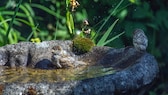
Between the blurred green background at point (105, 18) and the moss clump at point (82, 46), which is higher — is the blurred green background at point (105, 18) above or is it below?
above

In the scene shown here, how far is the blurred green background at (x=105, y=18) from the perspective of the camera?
223 inches

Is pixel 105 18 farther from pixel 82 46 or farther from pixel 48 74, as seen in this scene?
pixel 48 74

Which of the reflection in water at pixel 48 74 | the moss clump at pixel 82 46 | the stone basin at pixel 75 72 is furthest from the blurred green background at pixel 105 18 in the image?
the reflection in water at pixel 48 74

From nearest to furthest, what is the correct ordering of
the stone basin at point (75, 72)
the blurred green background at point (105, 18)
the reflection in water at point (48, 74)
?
the stone basin at point (75, 72) < the reflection in water at point (48, 74) < the blurred green background at point (105, 18)

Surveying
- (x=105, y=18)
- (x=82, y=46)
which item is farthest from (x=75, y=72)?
(x=105, y=18)

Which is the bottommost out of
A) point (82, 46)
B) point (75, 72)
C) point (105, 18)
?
point (75, 72)

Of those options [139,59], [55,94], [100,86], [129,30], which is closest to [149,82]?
[139,59]

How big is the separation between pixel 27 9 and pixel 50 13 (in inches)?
11.1

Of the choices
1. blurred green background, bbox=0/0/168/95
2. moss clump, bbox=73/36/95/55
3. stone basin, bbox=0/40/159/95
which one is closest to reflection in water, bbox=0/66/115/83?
stone basin, bbox=0/40/159/95

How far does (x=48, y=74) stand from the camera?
3432mm

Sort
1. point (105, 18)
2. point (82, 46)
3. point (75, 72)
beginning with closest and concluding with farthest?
point (75, 72) < point (82, 46) < point (105, 18)

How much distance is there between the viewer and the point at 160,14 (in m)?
5.86

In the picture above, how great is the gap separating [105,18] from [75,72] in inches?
86.1

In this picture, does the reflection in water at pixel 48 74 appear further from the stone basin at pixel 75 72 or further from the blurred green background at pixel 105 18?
the blurred green background at pixel 105 18
